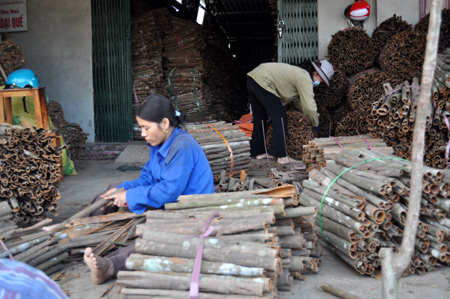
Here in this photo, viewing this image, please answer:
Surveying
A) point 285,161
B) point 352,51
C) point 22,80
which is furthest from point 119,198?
point 352,51

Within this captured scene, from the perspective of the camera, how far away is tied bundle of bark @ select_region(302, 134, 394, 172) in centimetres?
574

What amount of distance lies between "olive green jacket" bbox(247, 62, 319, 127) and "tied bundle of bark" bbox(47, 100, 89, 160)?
3.51 meters

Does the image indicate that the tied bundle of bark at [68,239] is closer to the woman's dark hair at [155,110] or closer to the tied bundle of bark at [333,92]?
the woman's dark hair at [155,110]

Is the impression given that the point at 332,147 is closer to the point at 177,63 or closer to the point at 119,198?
the point at 119,198

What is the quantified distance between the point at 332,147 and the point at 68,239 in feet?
11.0

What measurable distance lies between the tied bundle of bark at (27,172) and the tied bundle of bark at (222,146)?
201 cm

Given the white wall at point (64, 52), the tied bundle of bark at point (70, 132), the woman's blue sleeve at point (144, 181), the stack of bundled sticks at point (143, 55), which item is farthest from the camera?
the stack of bundled sticks at point (143, 55)

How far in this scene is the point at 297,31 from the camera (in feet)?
29.4

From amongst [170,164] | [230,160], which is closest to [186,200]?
[170,164]

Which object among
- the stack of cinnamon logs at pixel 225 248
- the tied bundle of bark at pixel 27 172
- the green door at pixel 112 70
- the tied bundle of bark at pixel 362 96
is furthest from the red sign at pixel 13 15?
the stack of cinnamon logs at pixel 225 248

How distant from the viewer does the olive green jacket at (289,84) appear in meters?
7.49

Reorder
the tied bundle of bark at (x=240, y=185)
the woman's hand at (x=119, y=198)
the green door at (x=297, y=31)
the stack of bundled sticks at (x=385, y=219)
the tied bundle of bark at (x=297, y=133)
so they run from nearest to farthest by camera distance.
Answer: the stack of bundled sticks at (x=385, y=219) → the woman's hand at (x=119, y=198) → the tied bundle of bark at (x=240, y=185) → the tied bundle of bark at (x=297, y=133) → the green door at (x=297, y=31)

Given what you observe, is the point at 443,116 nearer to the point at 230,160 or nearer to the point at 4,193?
the point at 230,160

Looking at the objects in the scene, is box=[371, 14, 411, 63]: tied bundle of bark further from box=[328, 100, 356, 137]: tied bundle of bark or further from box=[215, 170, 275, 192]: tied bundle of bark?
box=[215, 170, 275, 192]: tied bundle of bark
